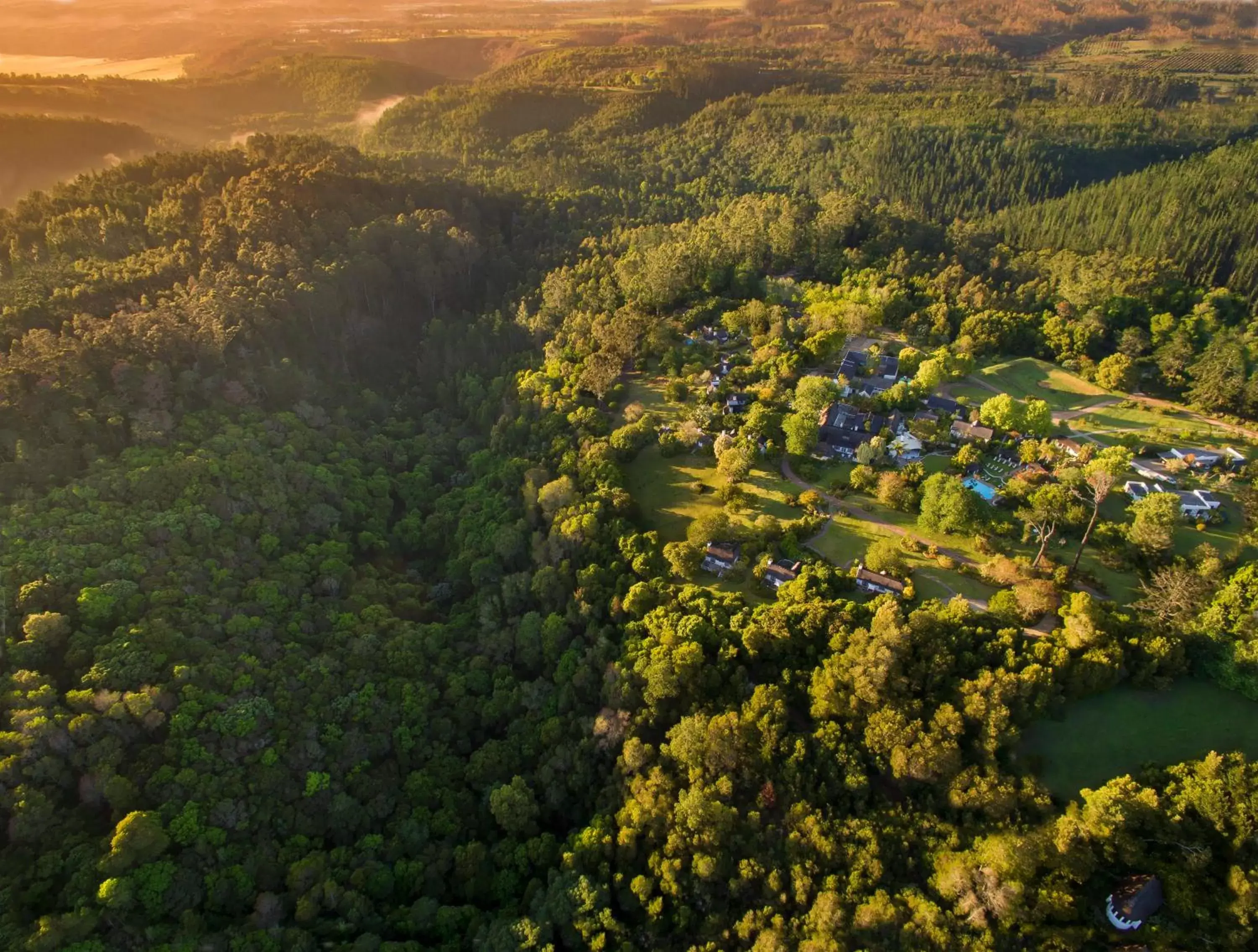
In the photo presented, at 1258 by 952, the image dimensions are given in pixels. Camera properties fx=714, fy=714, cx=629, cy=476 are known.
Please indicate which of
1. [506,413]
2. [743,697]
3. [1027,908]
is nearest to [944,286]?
[506,413]

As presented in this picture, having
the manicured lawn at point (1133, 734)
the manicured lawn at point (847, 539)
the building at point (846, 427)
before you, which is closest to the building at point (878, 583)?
the manicured lawn at point (847, 539)

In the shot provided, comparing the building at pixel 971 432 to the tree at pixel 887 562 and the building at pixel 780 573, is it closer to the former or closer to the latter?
the tree at pixel 887 562

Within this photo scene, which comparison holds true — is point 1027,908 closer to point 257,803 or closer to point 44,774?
point 257,803

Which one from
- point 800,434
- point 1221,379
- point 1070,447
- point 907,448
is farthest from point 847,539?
point 1221,379

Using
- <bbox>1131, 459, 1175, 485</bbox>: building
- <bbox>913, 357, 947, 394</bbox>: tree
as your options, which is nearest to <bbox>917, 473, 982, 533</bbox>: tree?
<bbox>1131, 459, 1175, 485</bbox>: building

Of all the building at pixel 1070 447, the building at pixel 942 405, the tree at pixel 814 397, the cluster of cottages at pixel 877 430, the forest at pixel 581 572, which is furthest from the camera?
the building at pixel 942 405
